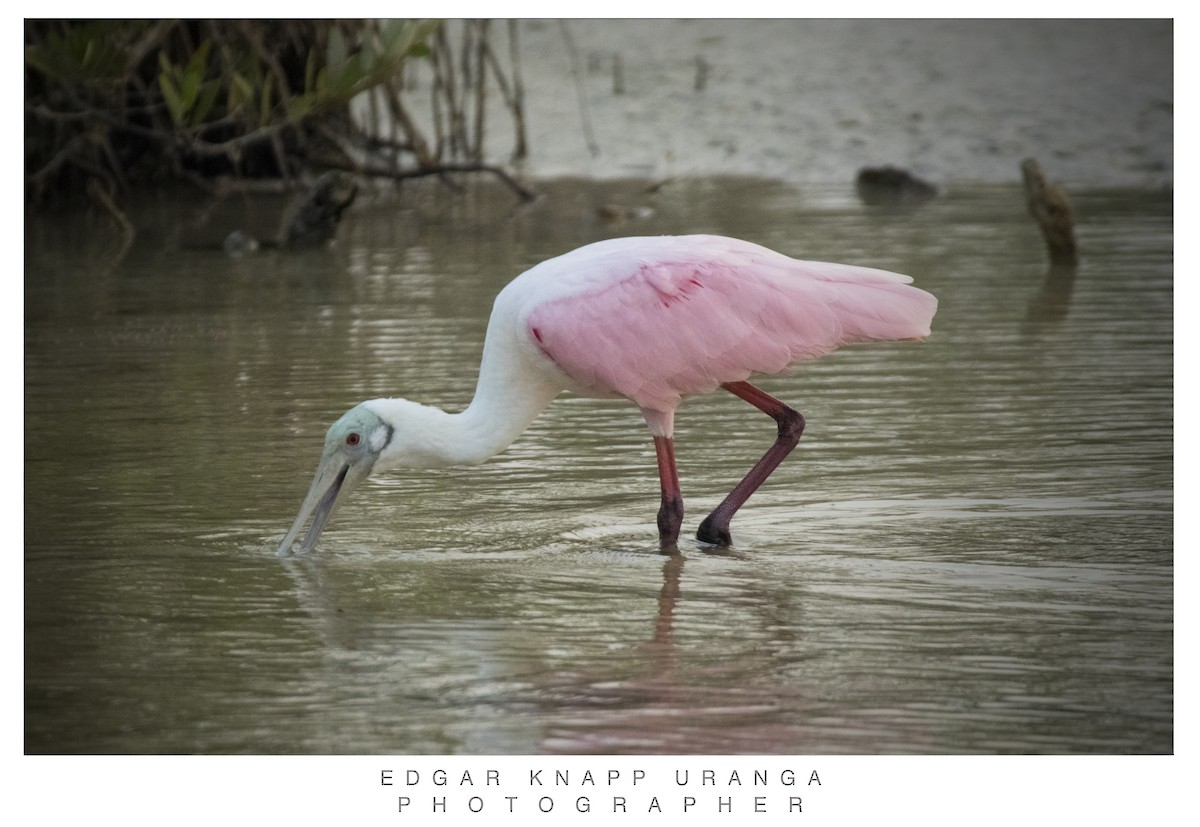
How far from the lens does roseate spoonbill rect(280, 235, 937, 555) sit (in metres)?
6.11

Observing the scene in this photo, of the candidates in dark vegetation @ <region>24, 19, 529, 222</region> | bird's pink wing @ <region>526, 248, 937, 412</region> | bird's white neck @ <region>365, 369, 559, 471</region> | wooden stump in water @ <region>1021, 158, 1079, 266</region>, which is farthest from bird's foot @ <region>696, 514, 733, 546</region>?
wooden stump in water @ <region>1021, 158, 1079, 266</region>

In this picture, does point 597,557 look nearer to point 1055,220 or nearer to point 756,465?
point 756,465

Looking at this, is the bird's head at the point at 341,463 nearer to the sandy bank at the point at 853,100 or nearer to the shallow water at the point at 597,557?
the shallow water at the point at 597,557

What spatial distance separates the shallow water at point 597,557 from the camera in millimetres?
4652

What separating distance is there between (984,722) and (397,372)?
508 cm

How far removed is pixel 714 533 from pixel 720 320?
0.71m

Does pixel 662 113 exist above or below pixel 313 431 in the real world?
above

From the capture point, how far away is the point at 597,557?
239 inches

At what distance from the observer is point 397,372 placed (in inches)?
360

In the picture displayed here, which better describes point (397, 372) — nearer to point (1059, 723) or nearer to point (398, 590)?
point (398, 590)

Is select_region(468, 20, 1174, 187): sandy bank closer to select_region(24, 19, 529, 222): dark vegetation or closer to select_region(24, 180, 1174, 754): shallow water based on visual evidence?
select_region(24, 19, 529, 222): dark vegetation

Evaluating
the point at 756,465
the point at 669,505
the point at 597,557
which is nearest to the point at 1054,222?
the point at 756,465

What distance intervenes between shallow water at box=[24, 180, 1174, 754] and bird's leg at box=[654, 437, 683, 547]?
8cm
